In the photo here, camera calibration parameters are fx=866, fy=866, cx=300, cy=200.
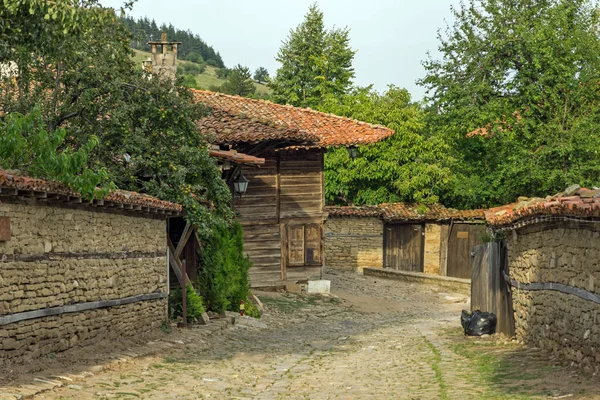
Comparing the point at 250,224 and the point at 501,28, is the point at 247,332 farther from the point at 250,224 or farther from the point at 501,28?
the point at 501,28

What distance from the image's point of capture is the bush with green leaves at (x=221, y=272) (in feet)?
59.9

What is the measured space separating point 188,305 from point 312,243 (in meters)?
8.79

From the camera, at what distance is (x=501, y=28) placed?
96.4 ft

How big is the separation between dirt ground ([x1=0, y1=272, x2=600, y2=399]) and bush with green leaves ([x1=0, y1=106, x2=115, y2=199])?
7.47 ft

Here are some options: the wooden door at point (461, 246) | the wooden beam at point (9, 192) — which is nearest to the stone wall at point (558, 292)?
the wooden beam at point (9, 192)

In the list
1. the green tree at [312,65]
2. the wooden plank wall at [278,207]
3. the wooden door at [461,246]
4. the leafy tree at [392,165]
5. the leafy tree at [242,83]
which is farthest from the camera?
the leafy tree at [242,83]

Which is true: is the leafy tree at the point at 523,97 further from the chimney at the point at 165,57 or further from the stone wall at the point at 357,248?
the chimney at the point at 165,57

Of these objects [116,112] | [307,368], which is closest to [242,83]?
[116,112]

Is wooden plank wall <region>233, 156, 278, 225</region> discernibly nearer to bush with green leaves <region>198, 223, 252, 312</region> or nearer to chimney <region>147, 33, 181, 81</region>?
chimney <region>147, 33, 181, 81</region>

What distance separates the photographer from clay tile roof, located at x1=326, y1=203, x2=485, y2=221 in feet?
108

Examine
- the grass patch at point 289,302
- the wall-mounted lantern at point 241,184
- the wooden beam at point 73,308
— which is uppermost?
the wall-mounted lantern at point 241,184

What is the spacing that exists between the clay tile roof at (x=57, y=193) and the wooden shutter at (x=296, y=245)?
10.6 metres

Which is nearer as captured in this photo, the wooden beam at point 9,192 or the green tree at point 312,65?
the wooden beam at point 9,192

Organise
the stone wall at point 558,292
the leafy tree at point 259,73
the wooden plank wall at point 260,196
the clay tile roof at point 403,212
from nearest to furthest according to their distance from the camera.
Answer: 1. the stone wall at point 558,292
2. the wooden plank wall at point 260,196
3. the clay tile roof at point 403,212
4. the leafy tree at point 259,73
